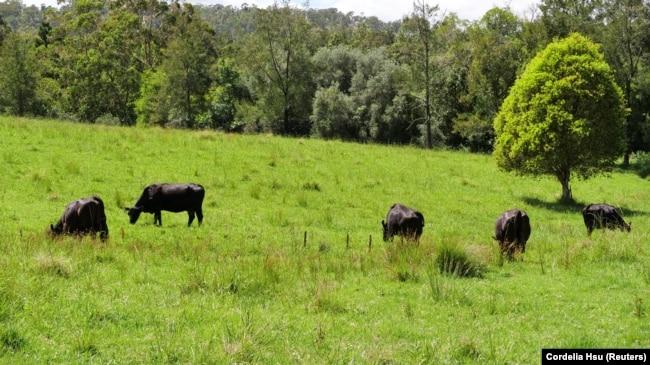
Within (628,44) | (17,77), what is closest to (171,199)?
(628,44)

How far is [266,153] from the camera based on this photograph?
2839 centimetres

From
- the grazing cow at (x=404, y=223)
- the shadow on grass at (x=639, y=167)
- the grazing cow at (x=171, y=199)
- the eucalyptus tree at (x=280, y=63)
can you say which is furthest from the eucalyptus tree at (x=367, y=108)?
the grazing cow at (x=404, y=223)

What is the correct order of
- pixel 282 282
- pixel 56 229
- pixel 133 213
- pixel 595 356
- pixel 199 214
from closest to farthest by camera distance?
pixel 595 356, pixel 282 282, pixel 56 229, pixel 133 213, pixel 199 214

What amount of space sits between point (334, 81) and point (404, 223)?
4362 cm

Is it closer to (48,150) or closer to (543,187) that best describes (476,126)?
(543,187)

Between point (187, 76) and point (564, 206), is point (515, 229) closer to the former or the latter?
point (564, 206)

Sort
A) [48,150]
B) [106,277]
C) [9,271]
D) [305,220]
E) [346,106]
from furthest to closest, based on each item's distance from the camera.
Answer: [346,106] < [48,150] < [305,220] < [106,277] < [9,271]

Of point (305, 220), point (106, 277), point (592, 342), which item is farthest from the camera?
point (305, 220)

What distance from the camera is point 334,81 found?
Answer: 2227 inches

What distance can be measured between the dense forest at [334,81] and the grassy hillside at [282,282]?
25912mm

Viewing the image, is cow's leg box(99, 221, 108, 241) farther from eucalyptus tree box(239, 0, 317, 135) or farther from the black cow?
eucalyptus tree box(239, 0, 317, 135)

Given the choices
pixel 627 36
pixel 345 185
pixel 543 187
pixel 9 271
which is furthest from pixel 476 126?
pixel 9 271

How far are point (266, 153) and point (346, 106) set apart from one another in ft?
84.4

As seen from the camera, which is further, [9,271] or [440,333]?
[9,271]
